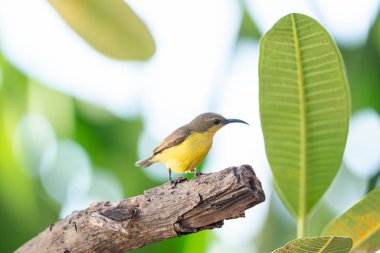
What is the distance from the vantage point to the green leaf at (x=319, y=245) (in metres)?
1.45

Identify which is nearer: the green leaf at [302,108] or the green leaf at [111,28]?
the green leaf at [111,28]

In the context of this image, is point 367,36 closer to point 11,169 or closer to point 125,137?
point 125,137

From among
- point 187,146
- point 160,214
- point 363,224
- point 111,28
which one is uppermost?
point 111,28

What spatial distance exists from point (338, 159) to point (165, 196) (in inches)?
18.9

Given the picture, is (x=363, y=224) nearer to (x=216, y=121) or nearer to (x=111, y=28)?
(x=216, y=121)

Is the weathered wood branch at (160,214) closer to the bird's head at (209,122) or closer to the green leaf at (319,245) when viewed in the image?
the green leaf at (319,245)

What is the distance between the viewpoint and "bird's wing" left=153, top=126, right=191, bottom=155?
75.5 inches

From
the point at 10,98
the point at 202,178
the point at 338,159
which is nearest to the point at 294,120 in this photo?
the point at 338,159

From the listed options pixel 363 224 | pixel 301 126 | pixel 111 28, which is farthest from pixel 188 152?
pixel 111 28

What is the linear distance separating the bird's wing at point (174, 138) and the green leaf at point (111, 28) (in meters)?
0.68

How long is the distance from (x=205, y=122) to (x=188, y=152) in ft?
0.46

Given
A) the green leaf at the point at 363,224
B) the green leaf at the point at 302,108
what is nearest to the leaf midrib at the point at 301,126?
the green leaf at the point at 302,108

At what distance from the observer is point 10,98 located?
3.47 m

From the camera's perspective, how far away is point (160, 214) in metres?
1.58
